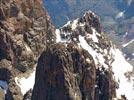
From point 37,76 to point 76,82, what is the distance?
10973 mm

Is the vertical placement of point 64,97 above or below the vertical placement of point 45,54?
below

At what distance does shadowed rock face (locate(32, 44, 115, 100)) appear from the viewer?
17838cm

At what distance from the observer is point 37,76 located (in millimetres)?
184625

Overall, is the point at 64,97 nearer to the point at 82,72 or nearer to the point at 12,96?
the point at 82,72

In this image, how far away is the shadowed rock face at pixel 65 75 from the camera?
178 metres

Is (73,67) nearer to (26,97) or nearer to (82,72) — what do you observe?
(82,72)

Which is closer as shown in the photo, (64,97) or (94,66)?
(64,97)

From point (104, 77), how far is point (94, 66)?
655cm

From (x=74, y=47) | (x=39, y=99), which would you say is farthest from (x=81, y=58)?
(x=39, y=99)

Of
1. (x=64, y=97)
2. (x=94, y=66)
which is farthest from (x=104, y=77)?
(x=64, y=97)

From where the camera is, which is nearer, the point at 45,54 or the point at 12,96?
the point at 45,54

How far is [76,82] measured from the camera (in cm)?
18225

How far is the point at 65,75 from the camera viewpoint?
178125 millimetres

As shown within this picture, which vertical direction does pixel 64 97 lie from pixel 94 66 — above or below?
below
